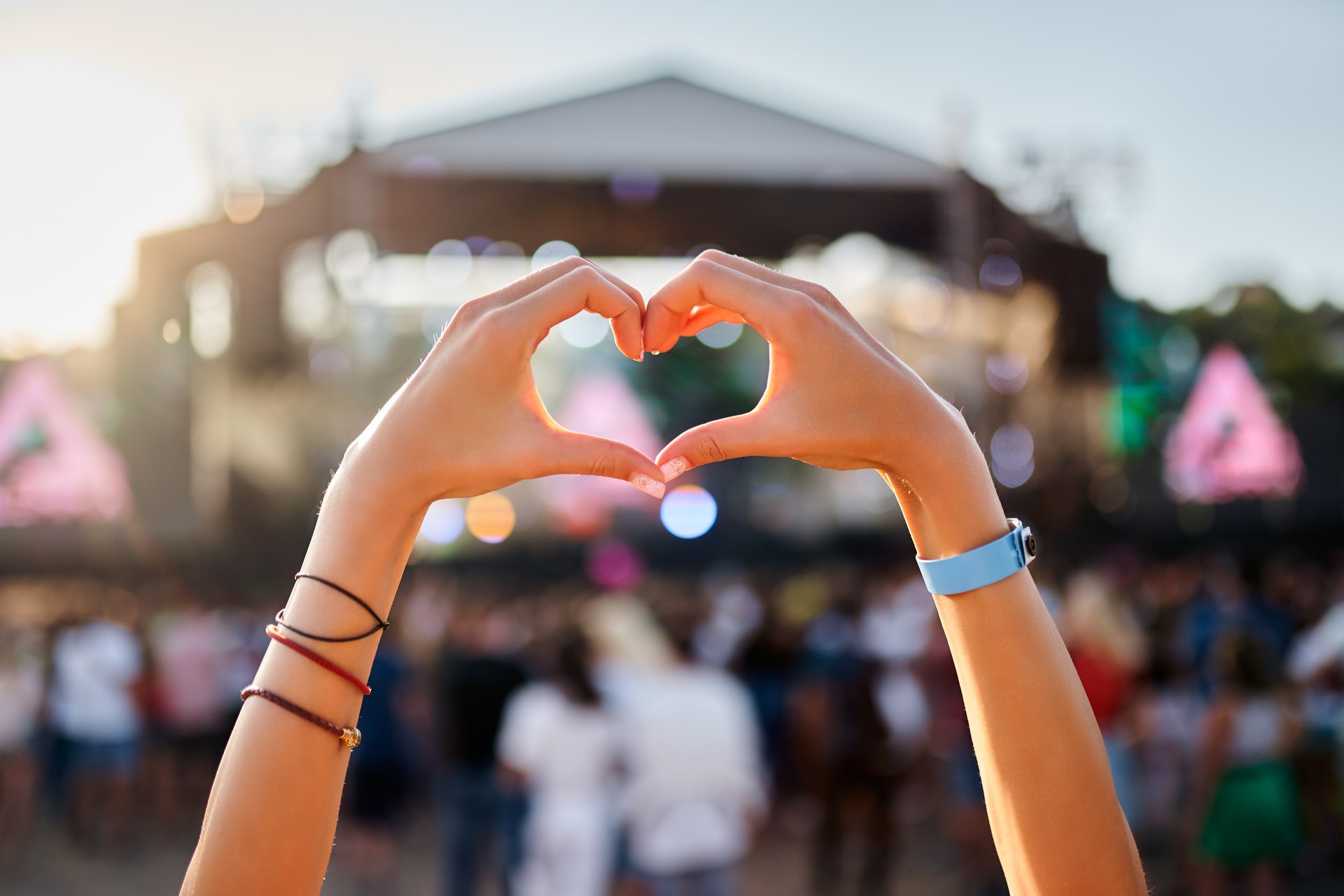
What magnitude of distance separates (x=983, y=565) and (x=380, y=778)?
570 centimetres

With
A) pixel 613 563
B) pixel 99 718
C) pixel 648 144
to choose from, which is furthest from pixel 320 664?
pixel 613 563

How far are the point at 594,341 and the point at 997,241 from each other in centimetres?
978

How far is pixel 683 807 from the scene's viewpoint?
13.2ft

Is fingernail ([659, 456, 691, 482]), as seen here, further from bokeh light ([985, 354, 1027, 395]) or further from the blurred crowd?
bokeh light ([985, 354, 1027, 395])

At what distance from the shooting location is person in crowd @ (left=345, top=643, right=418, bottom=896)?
5.66 metres

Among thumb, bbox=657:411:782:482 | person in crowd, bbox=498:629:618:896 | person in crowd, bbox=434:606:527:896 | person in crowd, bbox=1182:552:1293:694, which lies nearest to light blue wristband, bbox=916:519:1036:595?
thumb, bbox=657:411:782:482

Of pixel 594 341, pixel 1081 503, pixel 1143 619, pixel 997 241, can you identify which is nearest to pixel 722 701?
pixel 1143 619

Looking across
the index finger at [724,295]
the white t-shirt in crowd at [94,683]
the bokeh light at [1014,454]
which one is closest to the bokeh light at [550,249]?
the white t-shirt in crowd at [94,683]

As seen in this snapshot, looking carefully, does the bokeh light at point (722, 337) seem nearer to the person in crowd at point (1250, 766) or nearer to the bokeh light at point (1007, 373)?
the bokeh light at point (1007, 373)

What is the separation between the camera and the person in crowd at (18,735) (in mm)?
6906

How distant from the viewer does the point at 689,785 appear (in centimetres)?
403

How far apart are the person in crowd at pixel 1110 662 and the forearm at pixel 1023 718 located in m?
4.95

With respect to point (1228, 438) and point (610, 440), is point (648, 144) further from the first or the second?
point (610, 440)

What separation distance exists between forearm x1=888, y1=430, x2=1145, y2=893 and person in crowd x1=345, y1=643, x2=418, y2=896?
524 centimetres
